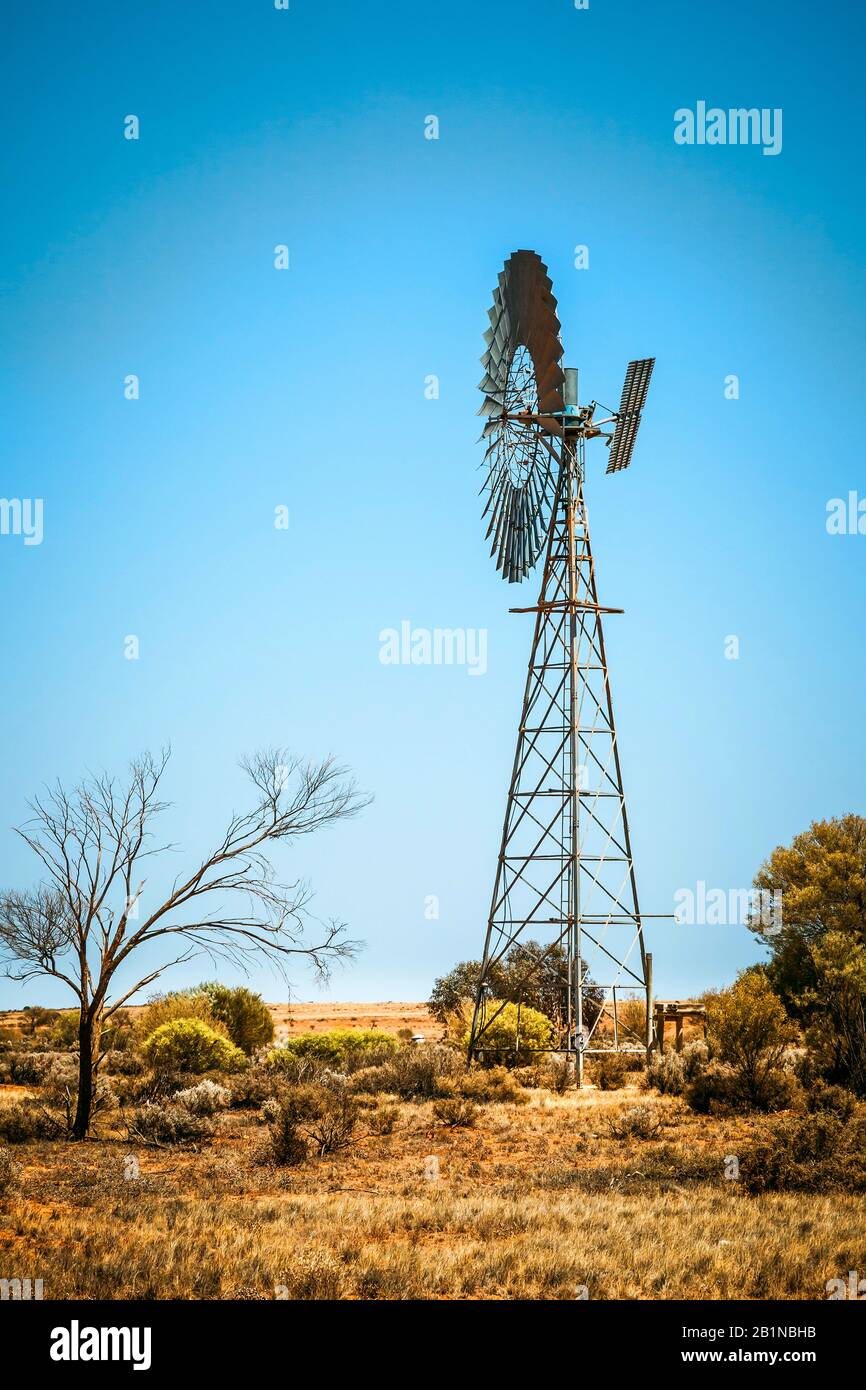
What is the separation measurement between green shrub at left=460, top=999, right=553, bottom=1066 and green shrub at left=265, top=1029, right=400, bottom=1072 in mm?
2328

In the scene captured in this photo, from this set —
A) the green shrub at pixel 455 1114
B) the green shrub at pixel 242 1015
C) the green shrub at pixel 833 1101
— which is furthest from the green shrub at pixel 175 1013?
the green shrub at pixel 833 1101

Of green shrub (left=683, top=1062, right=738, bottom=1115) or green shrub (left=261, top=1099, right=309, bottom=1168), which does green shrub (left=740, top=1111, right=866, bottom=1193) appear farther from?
green shrub (left=261, top=1099, right=309, bottom=1168)

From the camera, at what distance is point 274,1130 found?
19.3 m

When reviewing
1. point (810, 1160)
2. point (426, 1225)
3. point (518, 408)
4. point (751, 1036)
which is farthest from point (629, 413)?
point (426, 1225)

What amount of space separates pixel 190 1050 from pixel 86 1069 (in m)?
10.5

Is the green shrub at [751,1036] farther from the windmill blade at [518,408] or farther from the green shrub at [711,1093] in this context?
the windmill blade at [518,408]

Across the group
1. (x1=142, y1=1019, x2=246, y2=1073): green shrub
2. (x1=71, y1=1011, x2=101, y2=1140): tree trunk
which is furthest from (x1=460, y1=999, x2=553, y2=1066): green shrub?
(x1=71, y1=1011, x2=101, y2=1140): tree trunk

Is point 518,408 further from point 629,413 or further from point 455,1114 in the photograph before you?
point 455,1114

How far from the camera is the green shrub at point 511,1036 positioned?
3034cm

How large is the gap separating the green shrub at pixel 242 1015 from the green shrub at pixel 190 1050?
24.8ft

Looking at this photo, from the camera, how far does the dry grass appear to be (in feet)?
37.6

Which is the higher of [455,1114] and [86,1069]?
[86,1069]

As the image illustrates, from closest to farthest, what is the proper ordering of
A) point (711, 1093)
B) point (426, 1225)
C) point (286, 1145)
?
point (426, 1225) → point (286, 1145) → point (711, 1093)

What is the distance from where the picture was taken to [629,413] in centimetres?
2842
